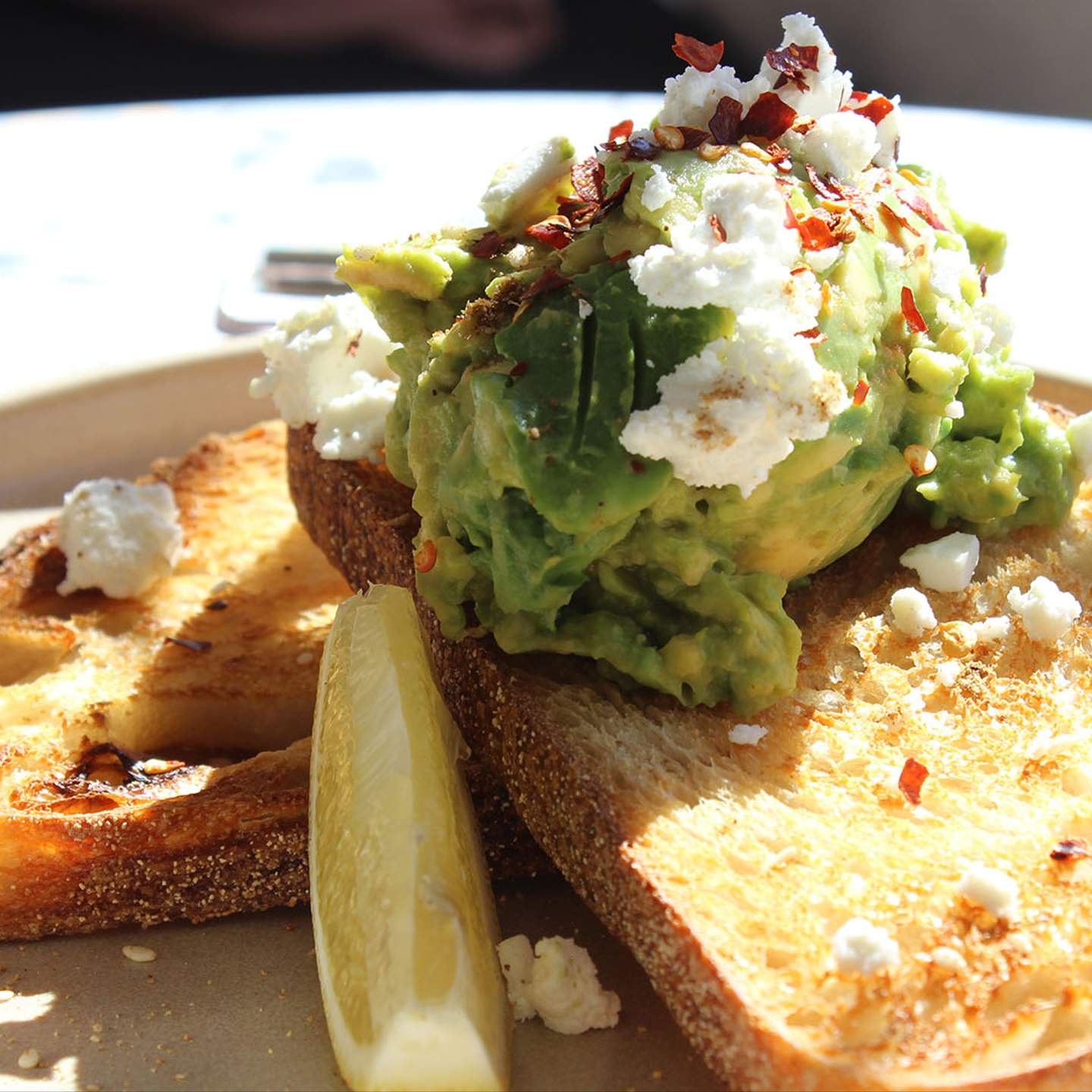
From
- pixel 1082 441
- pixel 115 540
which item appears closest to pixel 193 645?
pixel 115 540

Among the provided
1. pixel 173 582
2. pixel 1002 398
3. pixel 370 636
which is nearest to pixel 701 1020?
pixel 370 636

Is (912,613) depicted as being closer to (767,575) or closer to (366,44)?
(767,575)

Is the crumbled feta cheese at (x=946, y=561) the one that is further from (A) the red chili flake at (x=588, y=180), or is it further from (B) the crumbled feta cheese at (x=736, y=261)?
(A) the red chili flake at (x=588, y=180)

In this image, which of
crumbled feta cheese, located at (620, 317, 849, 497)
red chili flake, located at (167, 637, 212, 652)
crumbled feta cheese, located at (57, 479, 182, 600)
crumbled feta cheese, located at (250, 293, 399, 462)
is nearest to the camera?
crumbled feta cheese, located at (620, 317, 849, 497)

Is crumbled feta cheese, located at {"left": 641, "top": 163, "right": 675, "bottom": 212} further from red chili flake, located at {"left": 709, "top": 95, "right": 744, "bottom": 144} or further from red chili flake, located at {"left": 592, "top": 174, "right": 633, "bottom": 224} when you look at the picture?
red chili flake, located at {"left": 709, "top": 95, "right": 744, "bottom": 144}

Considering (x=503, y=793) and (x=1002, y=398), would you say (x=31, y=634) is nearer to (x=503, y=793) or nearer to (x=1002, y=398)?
(x=503, y=793)

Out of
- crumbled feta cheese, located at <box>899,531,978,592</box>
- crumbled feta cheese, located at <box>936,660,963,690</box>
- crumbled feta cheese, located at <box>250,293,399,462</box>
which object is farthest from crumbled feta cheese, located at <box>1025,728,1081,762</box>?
crumbled feta cheese, located at <box>250,293,399,462</box>
